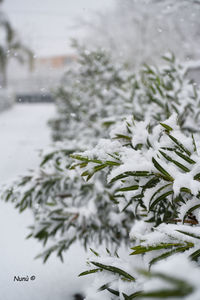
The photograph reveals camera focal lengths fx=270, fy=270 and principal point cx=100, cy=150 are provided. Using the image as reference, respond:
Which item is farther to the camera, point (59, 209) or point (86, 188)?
point (86, 188)

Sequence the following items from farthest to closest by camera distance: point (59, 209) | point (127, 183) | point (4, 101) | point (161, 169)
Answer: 1. point (4, 101)
2. point (59, 209)
3. point (127, 183)
4. point (161, 169)

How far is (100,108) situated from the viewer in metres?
3.14

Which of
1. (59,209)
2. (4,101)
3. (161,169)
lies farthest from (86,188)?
(4,101)

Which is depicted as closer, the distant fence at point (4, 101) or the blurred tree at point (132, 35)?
the blurred tree at point (132, 35)

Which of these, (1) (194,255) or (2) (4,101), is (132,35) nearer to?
(2) (4,101)

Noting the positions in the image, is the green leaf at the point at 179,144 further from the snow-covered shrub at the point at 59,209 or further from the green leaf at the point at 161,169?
the snow-covered shrub at the point at 59,209

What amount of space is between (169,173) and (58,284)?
124cm

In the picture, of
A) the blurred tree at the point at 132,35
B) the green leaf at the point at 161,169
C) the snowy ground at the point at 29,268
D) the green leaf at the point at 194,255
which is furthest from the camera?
the blurred tree at the point at 132,35

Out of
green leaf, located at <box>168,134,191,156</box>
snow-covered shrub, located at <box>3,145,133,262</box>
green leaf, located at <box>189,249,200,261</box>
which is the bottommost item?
snow-covered shrub, located at <box>3,145,133,262</box>

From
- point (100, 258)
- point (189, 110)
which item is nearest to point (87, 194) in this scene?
point (189, 110)

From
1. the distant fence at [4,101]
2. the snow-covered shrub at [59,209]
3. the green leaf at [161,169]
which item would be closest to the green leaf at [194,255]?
the green leaf at [161,169]

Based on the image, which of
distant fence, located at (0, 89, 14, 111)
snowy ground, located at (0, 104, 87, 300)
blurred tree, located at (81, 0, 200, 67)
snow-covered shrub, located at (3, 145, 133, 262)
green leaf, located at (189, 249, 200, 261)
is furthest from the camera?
distant fence, located at (0, 89, 14, 111)

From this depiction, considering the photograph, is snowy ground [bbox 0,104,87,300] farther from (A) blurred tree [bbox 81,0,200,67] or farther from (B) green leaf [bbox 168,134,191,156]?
(A) blurred tree [bbox 81,0,200,67]

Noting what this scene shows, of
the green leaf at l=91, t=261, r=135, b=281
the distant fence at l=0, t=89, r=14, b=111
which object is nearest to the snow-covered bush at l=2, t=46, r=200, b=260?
the green leaf at l=91, t=261, r=135, b=281
